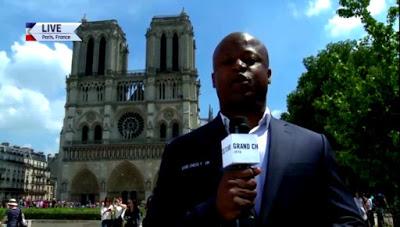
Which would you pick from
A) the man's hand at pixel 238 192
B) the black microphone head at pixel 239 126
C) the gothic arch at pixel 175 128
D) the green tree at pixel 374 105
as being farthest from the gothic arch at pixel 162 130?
the man's hand at pixel 238 192

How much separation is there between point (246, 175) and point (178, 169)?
0.51 m

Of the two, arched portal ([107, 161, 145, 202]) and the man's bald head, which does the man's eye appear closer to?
the man's bald head

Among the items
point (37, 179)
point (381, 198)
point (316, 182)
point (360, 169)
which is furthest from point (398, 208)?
point (37, 179)

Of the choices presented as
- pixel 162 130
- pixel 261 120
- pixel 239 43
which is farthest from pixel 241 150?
pixel 162 130

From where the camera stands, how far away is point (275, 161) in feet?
5.55

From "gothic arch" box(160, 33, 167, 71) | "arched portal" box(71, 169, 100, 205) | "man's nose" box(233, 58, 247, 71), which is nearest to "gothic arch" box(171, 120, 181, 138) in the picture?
"gothic arch" box(160, 33, 167, 71)

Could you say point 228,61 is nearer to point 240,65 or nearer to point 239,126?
point 240,65

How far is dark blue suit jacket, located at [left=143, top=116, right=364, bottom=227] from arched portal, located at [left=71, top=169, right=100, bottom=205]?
49757mm

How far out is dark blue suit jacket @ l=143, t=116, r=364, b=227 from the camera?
1609 millimetres

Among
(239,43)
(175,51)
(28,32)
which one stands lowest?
(239,43)

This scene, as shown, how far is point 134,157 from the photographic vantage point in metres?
49.3

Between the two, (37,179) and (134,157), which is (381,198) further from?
(37,179)

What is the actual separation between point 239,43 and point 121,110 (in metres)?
50.7

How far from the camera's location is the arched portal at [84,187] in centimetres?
4994
